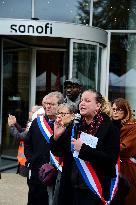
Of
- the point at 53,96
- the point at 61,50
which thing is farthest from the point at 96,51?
the point at 53,96

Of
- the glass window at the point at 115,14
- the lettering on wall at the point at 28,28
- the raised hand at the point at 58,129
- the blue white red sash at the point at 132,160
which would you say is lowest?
the blue white red sash at the point at 132,160

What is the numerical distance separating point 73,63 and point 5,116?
2085 mm

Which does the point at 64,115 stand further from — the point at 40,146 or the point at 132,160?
the point at 132,160

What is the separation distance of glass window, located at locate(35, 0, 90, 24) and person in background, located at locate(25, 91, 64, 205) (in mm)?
5416

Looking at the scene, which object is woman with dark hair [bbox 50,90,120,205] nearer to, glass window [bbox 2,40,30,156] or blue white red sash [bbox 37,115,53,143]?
blue white red sash [bbox 37,115,53,143]

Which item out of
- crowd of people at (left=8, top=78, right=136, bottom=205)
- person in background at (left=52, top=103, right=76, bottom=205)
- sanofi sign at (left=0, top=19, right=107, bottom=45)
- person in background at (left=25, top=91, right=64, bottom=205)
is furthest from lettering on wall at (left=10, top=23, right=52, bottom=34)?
person in background at (left=52, top=103, right=76, bottom=205)

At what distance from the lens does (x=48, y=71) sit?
33.1 ft

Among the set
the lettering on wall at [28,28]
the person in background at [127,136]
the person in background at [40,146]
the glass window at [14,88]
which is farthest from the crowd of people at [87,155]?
the glass window at [14,88]

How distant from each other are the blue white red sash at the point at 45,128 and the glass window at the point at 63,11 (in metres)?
5.46

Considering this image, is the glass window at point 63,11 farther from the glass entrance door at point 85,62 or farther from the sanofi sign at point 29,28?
the sanofi sign at point 29,28

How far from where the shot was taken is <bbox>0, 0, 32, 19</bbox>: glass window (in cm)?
966

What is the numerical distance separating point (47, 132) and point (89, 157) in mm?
1081

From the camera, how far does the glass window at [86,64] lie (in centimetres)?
830

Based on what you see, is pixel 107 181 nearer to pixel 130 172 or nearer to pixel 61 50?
pixel 130 172
